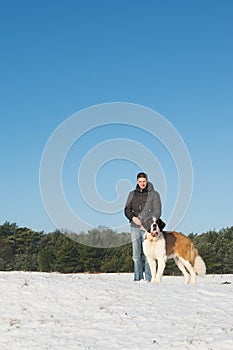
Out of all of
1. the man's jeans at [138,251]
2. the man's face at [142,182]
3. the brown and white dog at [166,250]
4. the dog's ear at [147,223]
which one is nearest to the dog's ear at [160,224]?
the brown and white dog at [166,250]

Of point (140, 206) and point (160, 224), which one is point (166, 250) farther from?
point (140, 206)

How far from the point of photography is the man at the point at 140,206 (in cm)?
1170

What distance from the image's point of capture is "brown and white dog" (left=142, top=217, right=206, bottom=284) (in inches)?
442

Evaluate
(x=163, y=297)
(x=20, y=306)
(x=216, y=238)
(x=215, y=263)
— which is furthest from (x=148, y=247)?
(x=216, y=238)

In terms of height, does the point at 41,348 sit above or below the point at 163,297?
below

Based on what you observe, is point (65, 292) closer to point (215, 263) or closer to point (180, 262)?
point (180, 262)

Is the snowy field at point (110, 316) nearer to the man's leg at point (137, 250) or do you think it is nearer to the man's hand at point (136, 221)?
the man's leg at point (137, 250)

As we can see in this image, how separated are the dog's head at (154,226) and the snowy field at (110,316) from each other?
1171 mm

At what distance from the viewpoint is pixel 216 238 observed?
57.3 meters

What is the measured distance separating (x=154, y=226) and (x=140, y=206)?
86 cm

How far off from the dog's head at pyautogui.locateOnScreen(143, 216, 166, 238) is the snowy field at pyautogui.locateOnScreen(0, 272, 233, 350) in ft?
3.84

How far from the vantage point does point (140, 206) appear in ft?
38.7

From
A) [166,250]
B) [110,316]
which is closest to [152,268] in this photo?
[166,250]

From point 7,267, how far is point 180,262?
51.2 m
